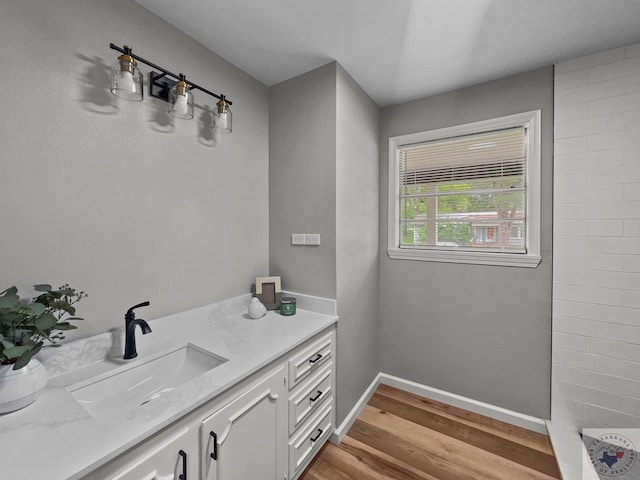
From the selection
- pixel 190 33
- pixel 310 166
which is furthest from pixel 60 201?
pixel 310 166

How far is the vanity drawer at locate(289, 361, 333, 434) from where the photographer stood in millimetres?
1443

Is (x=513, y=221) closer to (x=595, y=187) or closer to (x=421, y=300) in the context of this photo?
(x=595, y=187)

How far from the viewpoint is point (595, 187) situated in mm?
1718

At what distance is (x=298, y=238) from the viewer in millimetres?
1974

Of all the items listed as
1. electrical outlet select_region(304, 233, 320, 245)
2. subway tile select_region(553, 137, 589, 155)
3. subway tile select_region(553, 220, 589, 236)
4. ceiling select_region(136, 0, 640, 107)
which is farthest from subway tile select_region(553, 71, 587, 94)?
electrical outlet select_region(304, 233, 320, 245)

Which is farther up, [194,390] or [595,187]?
[595,187]

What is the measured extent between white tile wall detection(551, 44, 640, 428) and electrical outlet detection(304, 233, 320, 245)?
1.62m

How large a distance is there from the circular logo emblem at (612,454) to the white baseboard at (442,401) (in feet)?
0.88

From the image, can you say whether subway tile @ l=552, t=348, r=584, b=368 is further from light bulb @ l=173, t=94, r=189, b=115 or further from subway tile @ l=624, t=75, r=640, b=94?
light bulb @ l=173, t=94, r=189, b=115

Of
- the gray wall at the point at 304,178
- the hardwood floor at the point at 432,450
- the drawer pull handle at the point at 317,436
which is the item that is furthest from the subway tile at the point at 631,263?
the drawer pull handle at the point at 317,436

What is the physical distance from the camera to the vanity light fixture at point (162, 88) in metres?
1.18

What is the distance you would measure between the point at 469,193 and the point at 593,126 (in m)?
0.79

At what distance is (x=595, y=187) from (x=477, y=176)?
2.24ft

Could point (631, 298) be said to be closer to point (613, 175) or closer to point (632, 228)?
point (632, 228)
